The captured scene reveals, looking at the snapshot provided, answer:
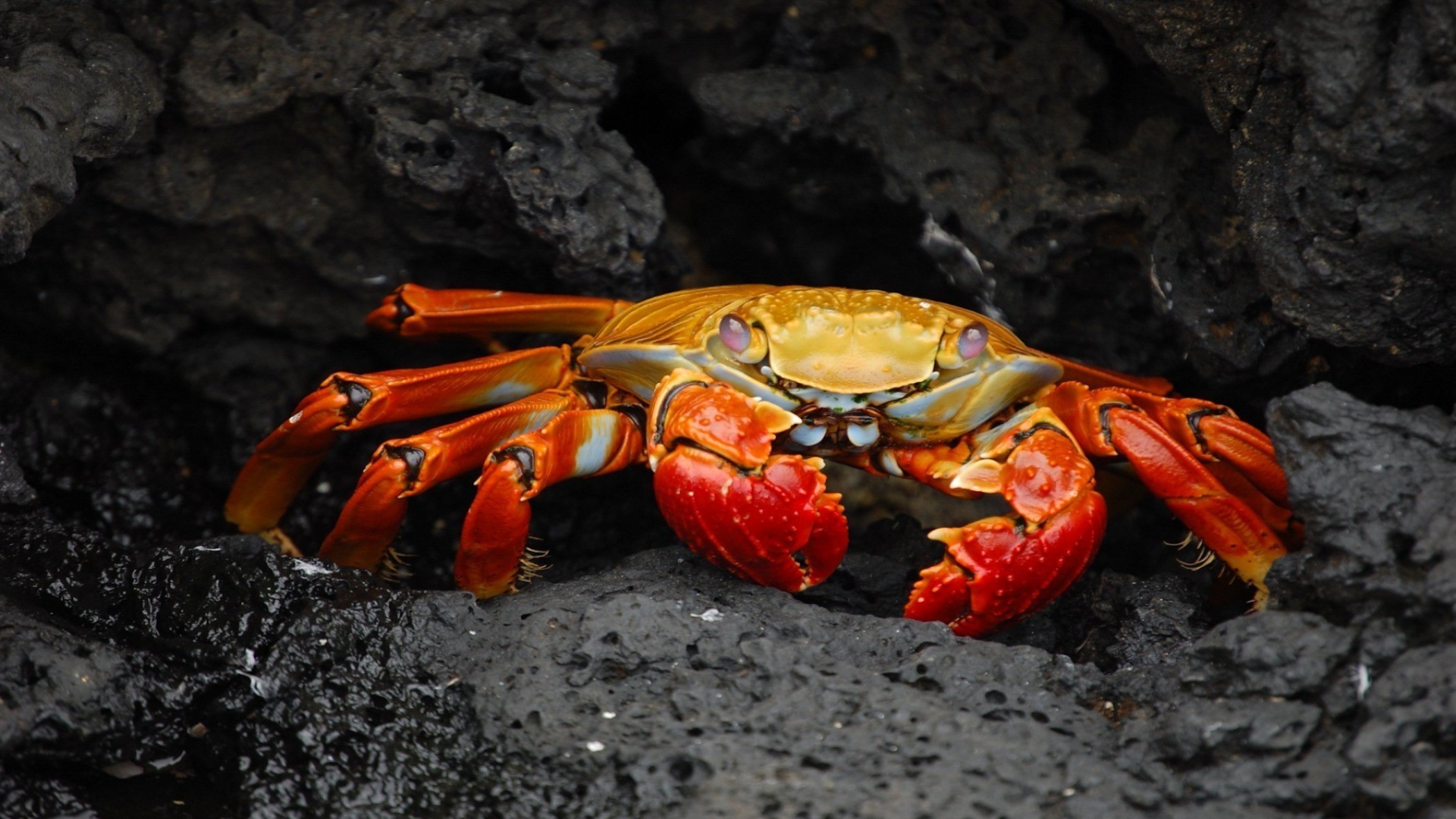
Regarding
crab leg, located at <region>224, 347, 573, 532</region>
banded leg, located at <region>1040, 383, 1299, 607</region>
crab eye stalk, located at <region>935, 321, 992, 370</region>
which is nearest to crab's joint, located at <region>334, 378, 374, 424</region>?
crab leg, located at <region>224, 347, 573, 532</region>

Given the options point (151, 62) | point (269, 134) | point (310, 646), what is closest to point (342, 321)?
point (269, 134)

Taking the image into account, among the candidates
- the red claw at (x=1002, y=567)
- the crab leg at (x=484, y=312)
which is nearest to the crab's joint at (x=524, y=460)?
the crab leg at (x=484, y=312)

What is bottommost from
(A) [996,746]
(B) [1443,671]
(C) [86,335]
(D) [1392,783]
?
(C) [86,335]

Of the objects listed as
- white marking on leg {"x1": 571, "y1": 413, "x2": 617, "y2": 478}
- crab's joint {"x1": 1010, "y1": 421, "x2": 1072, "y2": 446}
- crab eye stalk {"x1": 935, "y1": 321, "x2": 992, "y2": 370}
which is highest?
crab eye stalk {"x1": 935, "y1": 321, "x2": 992, "y2": 370}

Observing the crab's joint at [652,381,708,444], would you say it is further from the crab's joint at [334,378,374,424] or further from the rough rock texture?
the rough rock texture

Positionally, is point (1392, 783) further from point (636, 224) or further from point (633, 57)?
point (633, 57)
